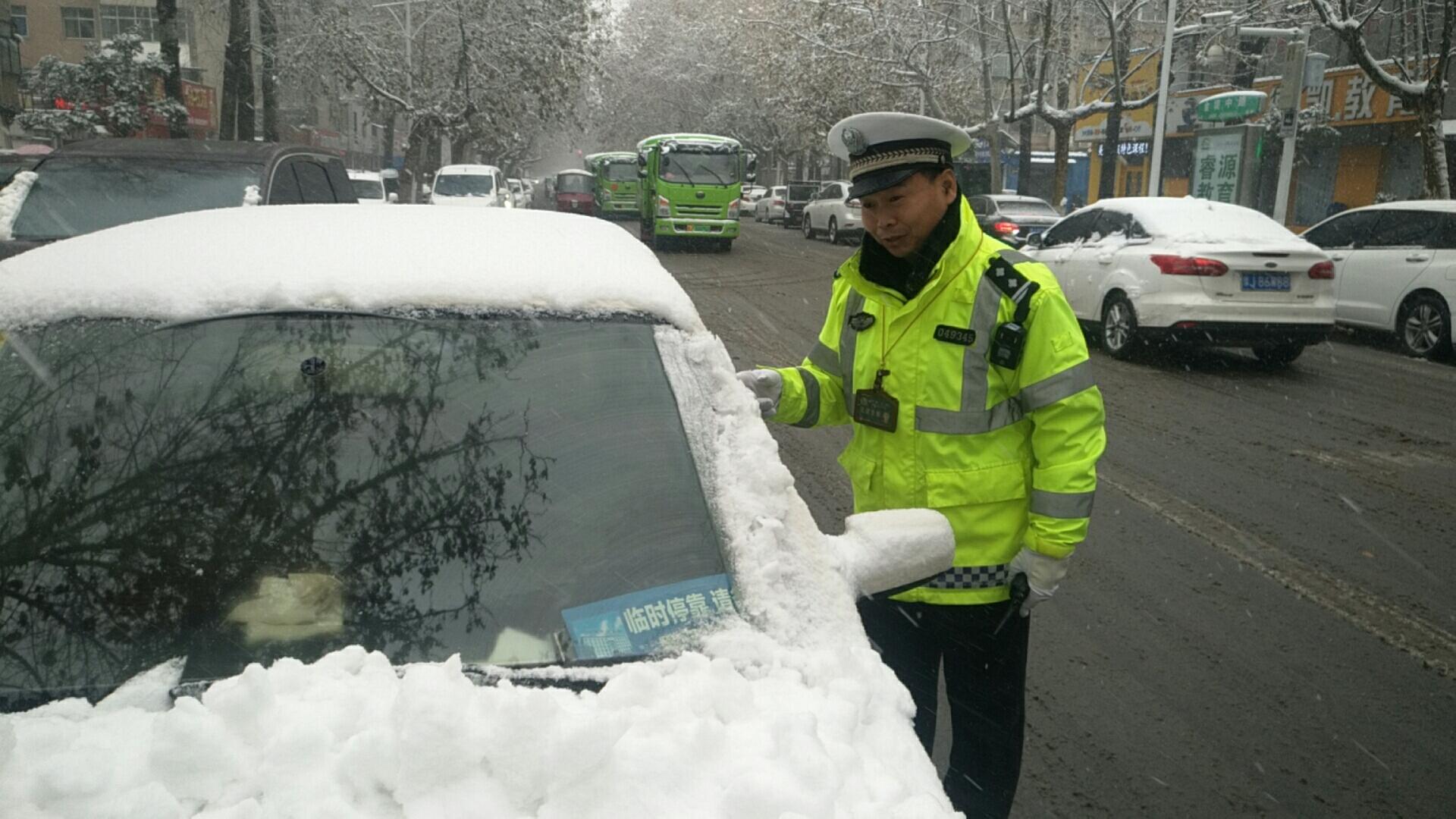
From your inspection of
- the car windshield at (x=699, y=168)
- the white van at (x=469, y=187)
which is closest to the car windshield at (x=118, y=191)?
the car windshield at (x=699, y=168)

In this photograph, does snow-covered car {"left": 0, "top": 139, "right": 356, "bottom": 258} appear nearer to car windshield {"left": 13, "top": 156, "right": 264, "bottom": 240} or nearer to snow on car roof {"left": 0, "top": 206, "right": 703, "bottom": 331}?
car windshield {"left": 13, "top": 156, "right": 264, "bottom": 240}

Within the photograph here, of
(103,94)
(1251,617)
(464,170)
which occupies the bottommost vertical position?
(1251,617)

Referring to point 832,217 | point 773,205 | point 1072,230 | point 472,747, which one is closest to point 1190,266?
point 1072,230

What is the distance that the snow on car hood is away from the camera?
4.44 feet

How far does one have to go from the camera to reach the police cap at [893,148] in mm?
2502

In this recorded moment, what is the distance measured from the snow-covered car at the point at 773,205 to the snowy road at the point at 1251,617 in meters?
35.3

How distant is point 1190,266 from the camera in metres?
10.3

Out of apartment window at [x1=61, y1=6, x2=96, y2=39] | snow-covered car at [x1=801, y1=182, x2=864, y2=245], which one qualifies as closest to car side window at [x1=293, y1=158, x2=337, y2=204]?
snow-covered car at [x1=801, y1=182, x2=864, y2=245]

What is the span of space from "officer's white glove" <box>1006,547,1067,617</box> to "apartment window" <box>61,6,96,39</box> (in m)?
51.5

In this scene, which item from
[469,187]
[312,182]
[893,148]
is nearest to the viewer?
[893,148]

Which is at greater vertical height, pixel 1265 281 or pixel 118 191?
pixel 118 191

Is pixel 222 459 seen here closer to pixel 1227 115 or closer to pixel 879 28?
pixel 1227 115

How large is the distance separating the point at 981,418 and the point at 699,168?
2460 centimetres

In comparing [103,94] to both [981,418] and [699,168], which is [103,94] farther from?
[981,418]
